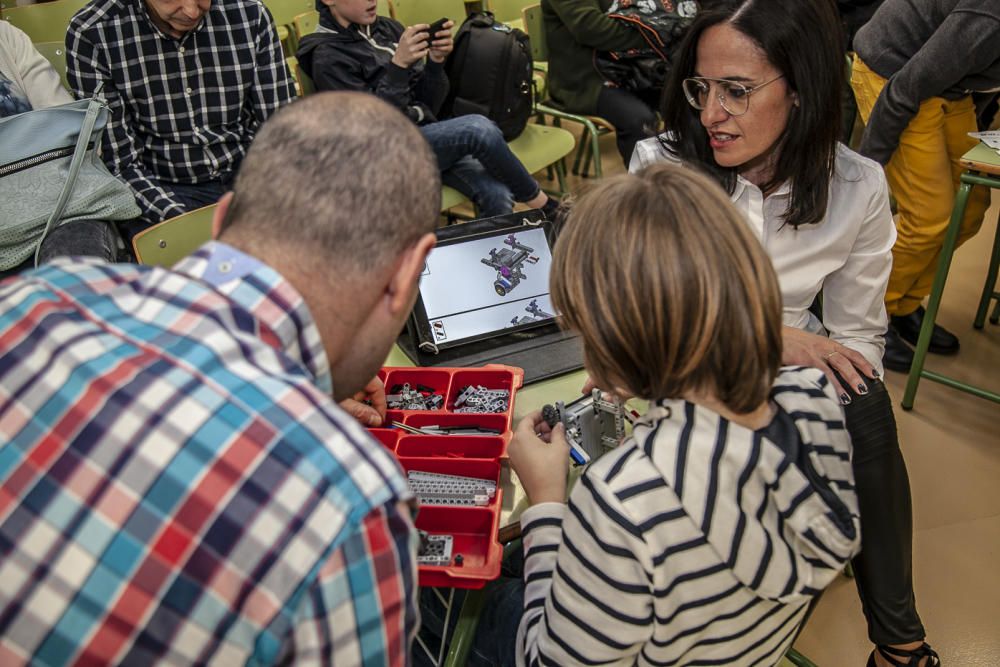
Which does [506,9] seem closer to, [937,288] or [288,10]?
[288,10]

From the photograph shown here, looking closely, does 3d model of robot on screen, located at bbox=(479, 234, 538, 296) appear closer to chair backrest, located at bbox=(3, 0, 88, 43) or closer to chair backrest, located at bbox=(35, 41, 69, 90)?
chair backrest, located at bbox=(35, 41, 69, 90)

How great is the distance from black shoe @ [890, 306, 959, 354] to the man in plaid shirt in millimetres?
2734

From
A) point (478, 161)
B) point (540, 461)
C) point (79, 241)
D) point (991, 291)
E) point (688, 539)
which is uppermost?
point (688, 539)

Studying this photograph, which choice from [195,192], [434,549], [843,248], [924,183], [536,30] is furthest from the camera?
[536,30]

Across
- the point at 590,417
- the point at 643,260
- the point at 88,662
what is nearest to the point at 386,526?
the point at 88,662

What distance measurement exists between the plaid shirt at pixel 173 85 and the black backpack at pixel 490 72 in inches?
28.6

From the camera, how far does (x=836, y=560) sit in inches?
36.1

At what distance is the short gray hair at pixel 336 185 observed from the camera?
79 cm

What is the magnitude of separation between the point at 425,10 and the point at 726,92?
2.67 m

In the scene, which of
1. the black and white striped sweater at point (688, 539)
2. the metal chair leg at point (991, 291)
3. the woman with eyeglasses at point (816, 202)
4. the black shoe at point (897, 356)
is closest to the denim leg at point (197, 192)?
the woman with eyeglasses at point (816, 202)

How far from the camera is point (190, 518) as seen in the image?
2.17 feet

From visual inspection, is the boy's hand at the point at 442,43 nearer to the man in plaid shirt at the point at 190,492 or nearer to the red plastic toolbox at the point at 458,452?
the red plastic toolbox at the point at 458,452

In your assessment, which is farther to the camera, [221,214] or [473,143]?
[473,143]

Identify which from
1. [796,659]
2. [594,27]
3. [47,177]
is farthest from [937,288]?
[47,177]
